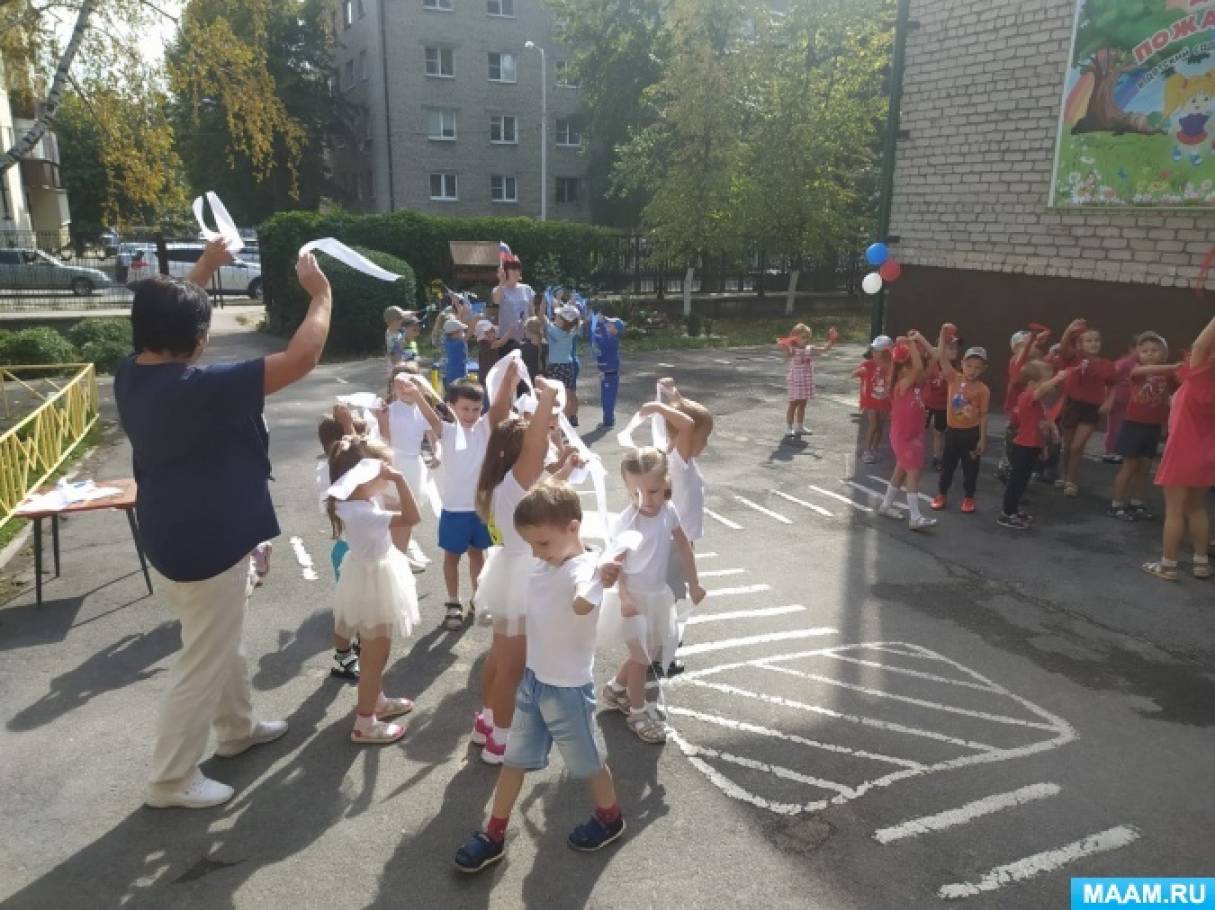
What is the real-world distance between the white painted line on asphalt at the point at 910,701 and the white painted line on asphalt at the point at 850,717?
284 mm

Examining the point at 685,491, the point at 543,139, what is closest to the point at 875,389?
the point at 685,491

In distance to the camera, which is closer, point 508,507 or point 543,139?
point 508,507

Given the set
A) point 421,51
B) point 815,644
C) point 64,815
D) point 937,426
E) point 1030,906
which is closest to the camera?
point 1030,906

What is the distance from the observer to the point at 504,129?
3862 centimetres

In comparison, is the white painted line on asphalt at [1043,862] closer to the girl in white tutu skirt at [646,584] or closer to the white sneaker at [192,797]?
the girl in white tutu skirt at [646,584]

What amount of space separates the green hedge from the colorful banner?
13.4 meters

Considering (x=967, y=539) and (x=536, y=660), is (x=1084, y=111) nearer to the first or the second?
(x=967, y=539)

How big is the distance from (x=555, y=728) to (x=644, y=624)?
96 centimetres

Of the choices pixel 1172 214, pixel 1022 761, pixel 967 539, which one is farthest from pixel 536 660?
pixel 1172 214

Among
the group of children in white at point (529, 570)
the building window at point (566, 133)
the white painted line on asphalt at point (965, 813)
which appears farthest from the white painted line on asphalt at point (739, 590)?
the building window at point (566, 133)

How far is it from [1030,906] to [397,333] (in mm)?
8812

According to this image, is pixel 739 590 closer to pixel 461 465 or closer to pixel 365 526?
pixel 461 465

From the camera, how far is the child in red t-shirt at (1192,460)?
6.44 metres

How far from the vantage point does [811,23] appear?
23328 mm
